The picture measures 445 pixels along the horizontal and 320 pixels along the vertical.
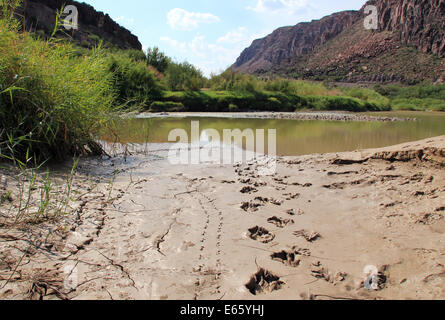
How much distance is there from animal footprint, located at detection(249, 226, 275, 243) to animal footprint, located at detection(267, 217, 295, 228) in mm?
177

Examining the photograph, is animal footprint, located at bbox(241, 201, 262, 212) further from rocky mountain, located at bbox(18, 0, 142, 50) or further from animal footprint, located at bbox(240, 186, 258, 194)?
rocky mountain, located at bbox(18, 0, 142, 50)

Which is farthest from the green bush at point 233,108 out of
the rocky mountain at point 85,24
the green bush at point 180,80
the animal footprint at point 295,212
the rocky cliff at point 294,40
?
the rocky cliff at point 294,40

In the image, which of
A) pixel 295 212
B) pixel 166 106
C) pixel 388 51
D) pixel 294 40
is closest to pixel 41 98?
pixel 295 212

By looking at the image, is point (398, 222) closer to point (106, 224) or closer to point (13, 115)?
point (106, 224)

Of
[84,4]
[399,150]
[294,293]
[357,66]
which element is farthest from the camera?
[357,66]

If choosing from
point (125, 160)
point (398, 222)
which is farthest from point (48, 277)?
point (125, 160)

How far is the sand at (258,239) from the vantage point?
1520 mm

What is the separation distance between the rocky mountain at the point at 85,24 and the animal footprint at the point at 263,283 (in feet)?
99.6

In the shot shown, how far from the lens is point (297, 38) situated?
93375mm

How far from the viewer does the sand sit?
1.52 meters

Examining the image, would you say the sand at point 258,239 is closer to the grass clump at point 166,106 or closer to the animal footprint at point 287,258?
the animal footprint at point 287,258

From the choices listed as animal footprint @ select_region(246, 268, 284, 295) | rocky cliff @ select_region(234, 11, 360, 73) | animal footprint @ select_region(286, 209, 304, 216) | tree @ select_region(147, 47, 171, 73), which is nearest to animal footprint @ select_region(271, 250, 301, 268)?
animal footprint @ select_region(246, 268, 284, 295)
